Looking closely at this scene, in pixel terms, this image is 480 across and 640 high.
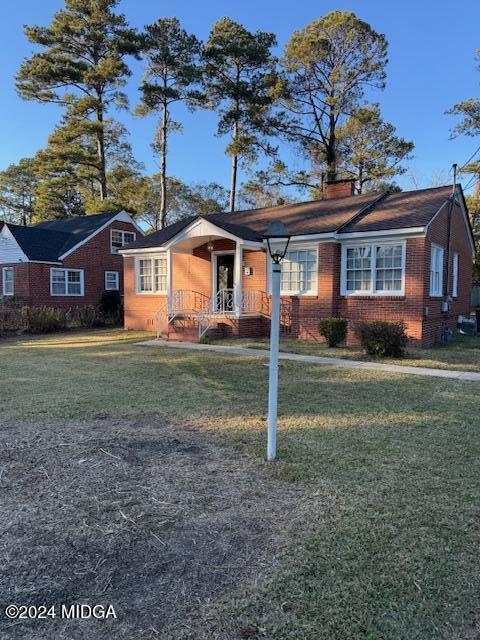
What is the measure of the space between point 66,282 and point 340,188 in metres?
13.7

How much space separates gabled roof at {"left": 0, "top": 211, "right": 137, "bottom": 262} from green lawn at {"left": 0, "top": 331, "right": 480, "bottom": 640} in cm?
1309

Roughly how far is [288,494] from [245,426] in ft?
5.70

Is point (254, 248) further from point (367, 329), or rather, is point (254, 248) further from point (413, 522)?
point (413, 522)

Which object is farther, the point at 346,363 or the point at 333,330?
the point at 333,330

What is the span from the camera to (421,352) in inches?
433

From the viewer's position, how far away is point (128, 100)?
2992 centimetres

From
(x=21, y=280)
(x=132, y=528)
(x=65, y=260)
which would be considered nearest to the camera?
(x=132, y=528)

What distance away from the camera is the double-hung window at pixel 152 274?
17016 millimetres

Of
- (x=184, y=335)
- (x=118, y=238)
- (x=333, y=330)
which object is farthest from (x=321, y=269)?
(x=118, y=238)

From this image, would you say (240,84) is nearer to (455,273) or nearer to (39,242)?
(39,242)

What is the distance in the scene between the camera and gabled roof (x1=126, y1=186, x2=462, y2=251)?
12422 millimetres

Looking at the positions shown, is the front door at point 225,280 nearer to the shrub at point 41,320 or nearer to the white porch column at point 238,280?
the white porch column at point 238,280

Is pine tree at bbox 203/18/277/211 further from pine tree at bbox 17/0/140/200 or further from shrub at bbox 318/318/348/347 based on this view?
shrub at bbox 318/318/348/347

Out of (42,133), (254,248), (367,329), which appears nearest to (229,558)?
(367,329)
